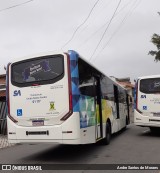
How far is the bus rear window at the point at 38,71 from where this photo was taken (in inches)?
360

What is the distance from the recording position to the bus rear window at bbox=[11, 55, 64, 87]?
9133 millimetres

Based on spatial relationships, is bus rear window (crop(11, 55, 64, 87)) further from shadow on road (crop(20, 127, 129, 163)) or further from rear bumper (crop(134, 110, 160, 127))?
rear bumper (crop(134, 110, 160, 127))

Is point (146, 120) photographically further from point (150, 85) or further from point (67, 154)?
point (67, 154)

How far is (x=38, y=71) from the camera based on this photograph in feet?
Result: 30.8

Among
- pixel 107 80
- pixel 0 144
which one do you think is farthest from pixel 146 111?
pixel 0 144

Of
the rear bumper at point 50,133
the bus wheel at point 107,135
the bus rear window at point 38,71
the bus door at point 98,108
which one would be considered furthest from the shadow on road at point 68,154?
the bus rear window at point 38,71

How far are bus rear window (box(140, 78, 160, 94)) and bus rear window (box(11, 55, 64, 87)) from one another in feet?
25.2

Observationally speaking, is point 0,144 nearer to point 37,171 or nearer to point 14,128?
point 14,128

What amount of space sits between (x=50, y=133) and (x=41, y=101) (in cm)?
95

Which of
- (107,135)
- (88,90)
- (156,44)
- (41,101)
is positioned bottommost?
(107,135)

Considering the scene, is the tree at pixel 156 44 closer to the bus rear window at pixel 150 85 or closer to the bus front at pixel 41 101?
the bus rear window at pixel 150 85

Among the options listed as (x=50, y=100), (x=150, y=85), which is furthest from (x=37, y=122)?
(x=150, y=85)

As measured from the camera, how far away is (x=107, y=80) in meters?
13.9

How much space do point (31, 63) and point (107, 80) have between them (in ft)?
16.8
